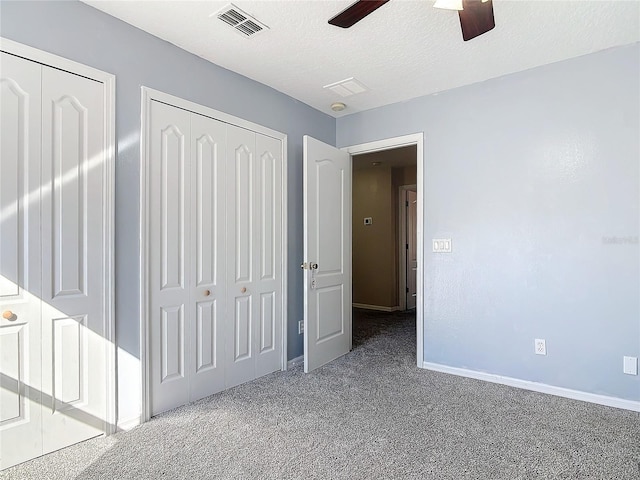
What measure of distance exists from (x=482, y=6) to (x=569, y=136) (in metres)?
1.54


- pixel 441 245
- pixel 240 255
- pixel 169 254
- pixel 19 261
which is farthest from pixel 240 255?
pixel 441 245

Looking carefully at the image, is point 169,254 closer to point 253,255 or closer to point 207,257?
point 207,257

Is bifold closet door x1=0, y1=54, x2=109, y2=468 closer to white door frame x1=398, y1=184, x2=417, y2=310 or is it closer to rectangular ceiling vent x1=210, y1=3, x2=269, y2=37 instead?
rectangular ceiling vent x1=210, y1=3, x2=269, y2=37

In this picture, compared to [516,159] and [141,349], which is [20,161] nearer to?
[141,349]

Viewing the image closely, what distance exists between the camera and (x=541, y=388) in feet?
9.56

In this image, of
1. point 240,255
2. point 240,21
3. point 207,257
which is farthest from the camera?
point 240,255

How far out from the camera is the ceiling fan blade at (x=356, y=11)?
1.74 metres

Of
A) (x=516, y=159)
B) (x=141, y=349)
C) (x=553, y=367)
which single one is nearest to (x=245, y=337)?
(x=141, y=349)

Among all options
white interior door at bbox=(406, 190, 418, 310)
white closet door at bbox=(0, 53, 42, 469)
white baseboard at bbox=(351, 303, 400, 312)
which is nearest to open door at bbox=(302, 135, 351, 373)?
white closet door at bbox=(0, 53, 42, 469)

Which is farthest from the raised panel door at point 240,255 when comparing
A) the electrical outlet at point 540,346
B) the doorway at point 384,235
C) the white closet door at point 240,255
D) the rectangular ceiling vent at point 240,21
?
the doorway at point 384,235

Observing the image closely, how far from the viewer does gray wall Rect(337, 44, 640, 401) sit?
2635 millimetres

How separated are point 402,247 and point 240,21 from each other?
494 cm

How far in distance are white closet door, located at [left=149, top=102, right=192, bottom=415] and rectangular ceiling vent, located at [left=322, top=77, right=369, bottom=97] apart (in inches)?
51.5

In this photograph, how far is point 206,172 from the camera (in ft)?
9.14
